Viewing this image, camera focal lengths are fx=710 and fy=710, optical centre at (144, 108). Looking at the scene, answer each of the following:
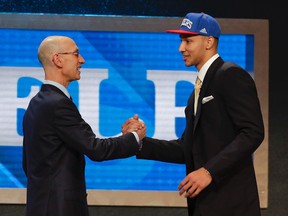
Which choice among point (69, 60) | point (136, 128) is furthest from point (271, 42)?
point (69, 60)

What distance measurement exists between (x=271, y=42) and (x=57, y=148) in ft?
7.06

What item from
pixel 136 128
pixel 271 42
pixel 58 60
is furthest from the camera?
pixel 271 42

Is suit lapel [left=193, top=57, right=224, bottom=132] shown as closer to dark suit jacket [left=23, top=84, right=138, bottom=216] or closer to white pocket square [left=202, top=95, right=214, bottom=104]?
white pocket square [left=202, top=95, right=214, bottom=104]

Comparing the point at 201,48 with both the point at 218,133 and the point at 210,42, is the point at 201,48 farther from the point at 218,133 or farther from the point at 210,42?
the point at 218,133

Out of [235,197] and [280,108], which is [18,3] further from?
[235,197]

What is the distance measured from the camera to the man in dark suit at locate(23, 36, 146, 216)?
3219mm

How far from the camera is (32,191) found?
10.8 feet

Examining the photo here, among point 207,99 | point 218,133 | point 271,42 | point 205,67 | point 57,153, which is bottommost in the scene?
point 57,153

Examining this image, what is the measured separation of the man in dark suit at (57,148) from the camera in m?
3.22

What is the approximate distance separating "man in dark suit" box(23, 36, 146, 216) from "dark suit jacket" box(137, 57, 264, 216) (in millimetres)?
428

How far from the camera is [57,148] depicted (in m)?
3.24

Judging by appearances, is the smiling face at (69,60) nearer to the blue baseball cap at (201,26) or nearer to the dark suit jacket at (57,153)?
the dark suit jacket at (57,153)

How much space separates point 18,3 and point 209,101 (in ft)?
7.17

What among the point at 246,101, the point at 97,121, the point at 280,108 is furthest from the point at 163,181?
the point at 246,101
